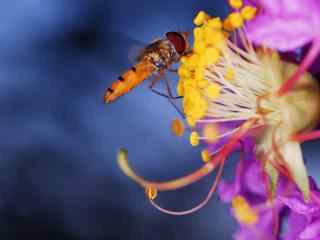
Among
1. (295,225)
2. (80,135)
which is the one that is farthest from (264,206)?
(80,135)

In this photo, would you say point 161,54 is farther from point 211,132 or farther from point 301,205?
point 301,205

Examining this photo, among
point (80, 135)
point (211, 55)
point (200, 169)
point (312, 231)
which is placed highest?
point (80, 135)

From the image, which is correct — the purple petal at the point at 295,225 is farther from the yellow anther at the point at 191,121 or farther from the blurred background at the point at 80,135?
the blurred background at the point at 80,135

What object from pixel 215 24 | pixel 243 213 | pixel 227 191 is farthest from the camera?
pixel 227 191

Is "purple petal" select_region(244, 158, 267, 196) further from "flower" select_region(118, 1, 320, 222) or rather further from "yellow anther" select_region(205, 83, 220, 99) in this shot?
"yellow anther" select_region(205, 83, 220, 99)

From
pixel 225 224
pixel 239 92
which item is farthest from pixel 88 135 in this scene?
pixel 239 92

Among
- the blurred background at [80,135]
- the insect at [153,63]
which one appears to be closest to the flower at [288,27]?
the insect at [153,63]
